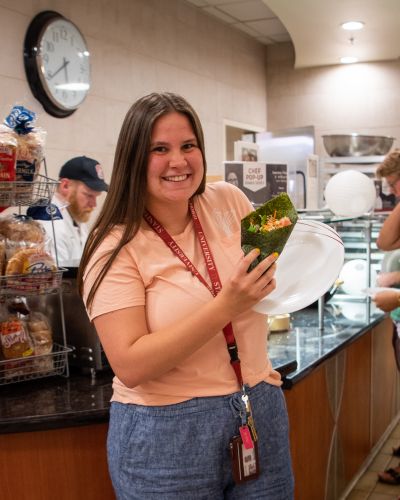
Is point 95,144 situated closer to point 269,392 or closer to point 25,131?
point 25,131

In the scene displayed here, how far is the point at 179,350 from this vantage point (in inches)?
49.7

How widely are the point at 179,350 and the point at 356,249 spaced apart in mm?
2321

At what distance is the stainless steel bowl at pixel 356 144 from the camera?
5.60 metres

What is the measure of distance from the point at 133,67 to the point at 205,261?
4.01 m

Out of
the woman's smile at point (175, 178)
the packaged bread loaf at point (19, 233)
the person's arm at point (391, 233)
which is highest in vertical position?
the woman's smile at point (175, 178)

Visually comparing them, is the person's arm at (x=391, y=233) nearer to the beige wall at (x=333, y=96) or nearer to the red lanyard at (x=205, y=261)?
the red lanyard at (x=205, y=261)

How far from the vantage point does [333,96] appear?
24.2 ft

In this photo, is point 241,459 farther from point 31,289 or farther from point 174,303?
point 31,289

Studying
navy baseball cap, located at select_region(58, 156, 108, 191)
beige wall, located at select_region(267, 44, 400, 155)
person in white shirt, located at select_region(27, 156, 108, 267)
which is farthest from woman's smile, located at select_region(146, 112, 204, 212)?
beige wall, located at select_region(267, 44, 400, 155)

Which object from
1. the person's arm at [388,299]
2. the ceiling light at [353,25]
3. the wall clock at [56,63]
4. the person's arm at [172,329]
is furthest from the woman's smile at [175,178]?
the ceiling light at [353,25]

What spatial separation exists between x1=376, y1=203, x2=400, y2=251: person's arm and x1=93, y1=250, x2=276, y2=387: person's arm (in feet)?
6.74

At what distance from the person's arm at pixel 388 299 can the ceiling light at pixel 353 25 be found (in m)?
3.02

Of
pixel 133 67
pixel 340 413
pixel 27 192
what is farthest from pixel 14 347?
pixel 133 67

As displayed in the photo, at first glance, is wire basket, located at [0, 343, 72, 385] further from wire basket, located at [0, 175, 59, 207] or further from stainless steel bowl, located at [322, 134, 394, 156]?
stainless steel bowl, located at [322, 134, 394, 156]
